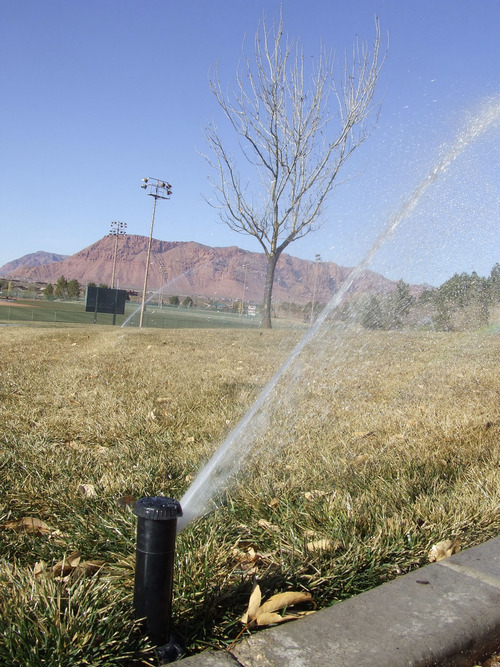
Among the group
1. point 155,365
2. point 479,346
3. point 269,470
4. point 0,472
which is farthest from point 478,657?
point 479,346

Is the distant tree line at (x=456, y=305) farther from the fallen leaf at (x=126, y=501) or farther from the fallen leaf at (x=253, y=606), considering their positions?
the fallen leaf at (x=253, y=606)

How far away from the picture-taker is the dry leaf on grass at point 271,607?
1.55 m

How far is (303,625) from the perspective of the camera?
4.77 ft

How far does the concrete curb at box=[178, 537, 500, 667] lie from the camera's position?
4.39ft

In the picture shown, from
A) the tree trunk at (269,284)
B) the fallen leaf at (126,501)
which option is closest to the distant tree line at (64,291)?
the tree trunk at (269,284)

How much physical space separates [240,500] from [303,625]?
0.96 m

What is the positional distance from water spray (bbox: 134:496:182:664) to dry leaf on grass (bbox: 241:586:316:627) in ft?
0.77

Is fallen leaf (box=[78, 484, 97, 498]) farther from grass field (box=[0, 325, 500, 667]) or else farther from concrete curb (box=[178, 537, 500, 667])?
concrete curb (box=[178, 537, 500, 667])

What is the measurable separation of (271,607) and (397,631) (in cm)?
36

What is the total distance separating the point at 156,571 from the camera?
1410 millimetres

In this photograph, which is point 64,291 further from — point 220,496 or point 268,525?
point 268,525

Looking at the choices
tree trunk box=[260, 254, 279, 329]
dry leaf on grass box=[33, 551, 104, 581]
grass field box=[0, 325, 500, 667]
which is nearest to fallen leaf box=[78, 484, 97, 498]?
grass field box=[0, 325, 500, 667]

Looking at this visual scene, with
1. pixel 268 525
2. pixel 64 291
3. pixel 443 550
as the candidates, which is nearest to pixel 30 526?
pixel 268 525

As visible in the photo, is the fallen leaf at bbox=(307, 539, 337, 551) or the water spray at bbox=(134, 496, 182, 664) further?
the fallen leaf at bbox=(307, 539, 337, 551)
